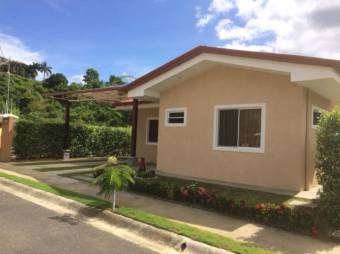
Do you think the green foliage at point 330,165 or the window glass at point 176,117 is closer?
the green foliage at point 330,165

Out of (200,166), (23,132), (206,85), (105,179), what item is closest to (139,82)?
(206,85)

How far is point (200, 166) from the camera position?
36.6 ft

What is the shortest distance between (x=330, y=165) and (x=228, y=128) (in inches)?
191

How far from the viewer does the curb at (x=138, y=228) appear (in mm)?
5016

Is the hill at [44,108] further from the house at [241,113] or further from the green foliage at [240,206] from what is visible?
the green foliage at [240,206]

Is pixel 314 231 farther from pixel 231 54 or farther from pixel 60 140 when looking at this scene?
pixel 60 140

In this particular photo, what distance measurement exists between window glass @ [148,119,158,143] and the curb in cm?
863

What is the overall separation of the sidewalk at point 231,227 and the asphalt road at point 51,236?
1.68m

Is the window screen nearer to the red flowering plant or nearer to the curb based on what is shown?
the red flowering plant

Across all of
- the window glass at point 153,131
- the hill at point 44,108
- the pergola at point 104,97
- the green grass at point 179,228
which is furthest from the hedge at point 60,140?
the green grass at point 179,228

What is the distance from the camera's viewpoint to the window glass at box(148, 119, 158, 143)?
16656mm

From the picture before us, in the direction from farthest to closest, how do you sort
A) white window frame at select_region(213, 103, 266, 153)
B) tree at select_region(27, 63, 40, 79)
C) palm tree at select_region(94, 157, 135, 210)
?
1. tree at select_region(27, 63, 40, 79)
2. white window frame at select_region(213, 103, 266, 153)
3. palm tree at select_region(94, 157, 135, 210)

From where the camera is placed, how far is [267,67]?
9.04m

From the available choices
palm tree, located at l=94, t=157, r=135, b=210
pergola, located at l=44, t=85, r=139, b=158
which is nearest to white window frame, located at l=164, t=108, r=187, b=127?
pergola, located at l=44, t=85, r=139, b=158
